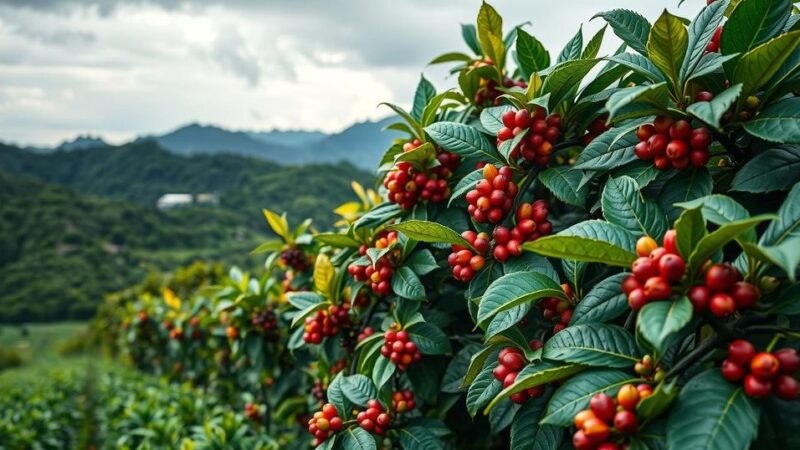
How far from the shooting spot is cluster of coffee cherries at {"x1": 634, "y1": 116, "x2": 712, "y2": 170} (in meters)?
1.08

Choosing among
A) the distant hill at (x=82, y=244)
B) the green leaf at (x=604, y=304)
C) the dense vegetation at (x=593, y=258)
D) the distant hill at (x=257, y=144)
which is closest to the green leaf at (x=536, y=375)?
the dense vegetation at (x=593, y=258)

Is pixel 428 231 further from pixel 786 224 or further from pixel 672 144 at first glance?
pixel 786 224

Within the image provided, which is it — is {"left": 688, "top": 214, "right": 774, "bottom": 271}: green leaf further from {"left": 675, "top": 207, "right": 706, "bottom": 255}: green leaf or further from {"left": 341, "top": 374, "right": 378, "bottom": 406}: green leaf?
{"left": 341, "top": 374, "right": 378, "bottom": 406}: green leaf

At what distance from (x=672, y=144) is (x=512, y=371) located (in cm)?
56

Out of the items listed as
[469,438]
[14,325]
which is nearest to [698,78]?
[469,438]

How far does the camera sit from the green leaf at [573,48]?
→ 4.91 ft

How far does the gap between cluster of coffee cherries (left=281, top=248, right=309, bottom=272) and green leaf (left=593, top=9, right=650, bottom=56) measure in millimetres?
1603

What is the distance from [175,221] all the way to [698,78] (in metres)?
74.0

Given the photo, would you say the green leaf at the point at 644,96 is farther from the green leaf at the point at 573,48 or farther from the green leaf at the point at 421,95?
the green leaf at the point at 421,95

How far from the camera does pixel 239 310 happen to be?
2727 mm

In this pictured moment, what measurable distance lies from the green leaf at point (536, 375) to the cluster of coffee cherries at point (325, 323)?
0.88 metres

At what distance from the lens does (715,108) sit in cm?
96

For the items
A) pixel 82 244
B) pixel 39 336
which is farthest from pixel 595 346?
pixel 82 244

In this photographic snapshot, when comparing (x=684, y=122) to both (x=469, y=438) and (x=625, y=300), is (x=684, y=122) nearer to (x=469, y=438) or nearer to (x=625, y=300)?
(x=625, y=300)
